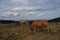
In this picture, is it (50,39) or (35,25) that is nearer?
(50,39)

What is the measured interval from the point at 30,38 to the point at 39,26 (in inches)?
402

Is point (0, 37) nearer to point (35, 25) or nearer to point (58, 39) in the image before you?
point (58, 39)

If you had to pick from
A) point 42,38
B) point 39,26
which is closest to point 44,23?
point 39,26

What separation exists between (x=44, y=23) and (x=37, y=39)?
11.0m

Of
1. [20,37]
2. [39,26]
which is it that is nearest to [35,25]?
[39,26]

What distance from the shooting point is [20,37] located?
2641cm

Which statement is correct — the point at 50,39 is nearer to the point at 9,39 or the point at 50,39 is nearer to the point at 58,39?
the point at 58,39

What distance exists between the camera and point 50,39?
82.3 ft


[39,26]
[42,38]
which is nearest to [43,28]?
[39,26]

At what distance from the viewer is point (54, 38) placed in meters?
25.5

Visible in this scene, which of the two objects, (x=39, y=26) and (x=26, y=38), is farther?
(x=39, y=26)

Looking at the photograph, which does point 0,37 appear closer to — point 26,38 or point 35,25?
point 26,38

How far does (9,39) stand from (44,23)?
1194 centimetres

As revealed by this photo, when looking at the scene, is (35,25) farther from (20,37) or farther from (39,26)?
(20,37)
